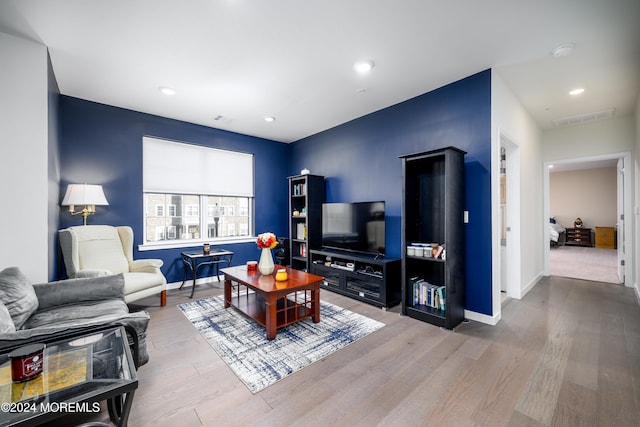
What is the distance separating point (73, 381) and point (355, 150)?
12.9 feet

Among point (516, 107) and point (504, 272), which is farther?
point (504, 272)

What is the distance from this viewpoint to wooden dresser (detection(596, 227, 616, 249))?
7.59 meters

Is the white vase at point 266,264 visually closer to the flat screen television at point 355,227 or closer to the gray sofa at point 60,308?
the gray sofa at point 60,308

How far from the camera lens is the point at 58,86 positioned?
308 centimetres

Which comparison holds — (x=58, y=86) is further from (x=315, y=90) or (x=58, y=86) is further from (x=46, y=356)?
(x=46, y=356)

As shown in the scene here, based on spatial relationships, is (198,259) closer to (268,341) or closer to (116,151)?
(116,151)

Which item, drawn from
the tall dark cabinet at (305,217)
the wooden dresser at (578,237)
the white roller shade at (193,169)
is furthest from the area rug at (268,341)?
the wooden dresser at (578,237)

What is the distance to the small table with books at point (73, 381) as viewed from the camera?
3.27 feet

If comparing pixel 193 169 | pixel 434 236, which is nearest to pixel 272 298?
pixel 434 236

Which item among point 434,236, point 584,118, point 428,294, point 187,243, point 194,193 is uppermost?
point 584,118

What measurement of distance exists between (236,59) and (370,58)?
132cm

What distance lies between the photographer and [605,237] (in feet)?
25.3

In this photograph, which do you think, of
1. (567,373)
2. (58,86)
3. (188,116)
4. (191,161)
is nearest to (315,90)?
(188,116)

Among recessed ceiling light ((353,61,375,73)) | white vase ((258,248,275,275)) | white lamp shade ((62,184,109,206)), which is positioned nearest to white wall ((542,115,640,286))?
recessed ceiling light ((353,61,375,73))
